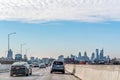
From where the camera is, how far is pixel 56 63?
55.2 metres

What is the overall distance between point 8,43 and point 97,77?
69.4 metres

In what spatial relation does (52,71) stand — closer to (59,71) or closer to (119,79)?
(59,71)

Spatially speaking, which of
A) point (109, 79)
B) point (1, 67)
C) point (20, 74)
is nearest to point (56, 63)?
point (20, 74)

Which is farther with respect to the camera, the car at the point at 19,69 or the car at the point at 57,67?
the car at the point at 57,67

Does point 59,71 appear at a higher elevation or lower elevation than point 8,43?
lower

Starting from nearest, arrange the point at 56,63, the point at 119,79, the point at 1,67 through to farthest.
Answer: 1. the point at 119,79
2. the point at 56,63
3. the point at 1,67

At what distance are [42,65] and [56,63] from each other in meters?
50.4

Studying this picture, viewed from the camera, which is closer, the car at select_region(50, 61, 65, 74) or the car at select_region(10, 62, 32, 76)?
the car at select_region(10, 62, 32, 76)

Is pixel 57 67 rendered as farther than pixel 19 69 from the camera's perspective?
Yes

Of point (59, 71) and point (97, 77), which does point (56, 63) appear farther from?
point (97, 77)

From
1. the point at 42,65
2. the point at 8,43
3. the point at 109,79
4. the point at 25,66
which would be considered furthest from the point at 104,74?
the point at 42,65

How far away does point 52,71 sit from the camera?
55812 mm

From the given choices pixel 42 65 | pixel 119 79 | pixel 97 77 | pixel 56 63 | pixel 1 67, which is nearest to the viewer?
pixel 119 79

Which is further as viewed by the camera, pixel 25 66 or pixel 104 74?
pixel 25 66
